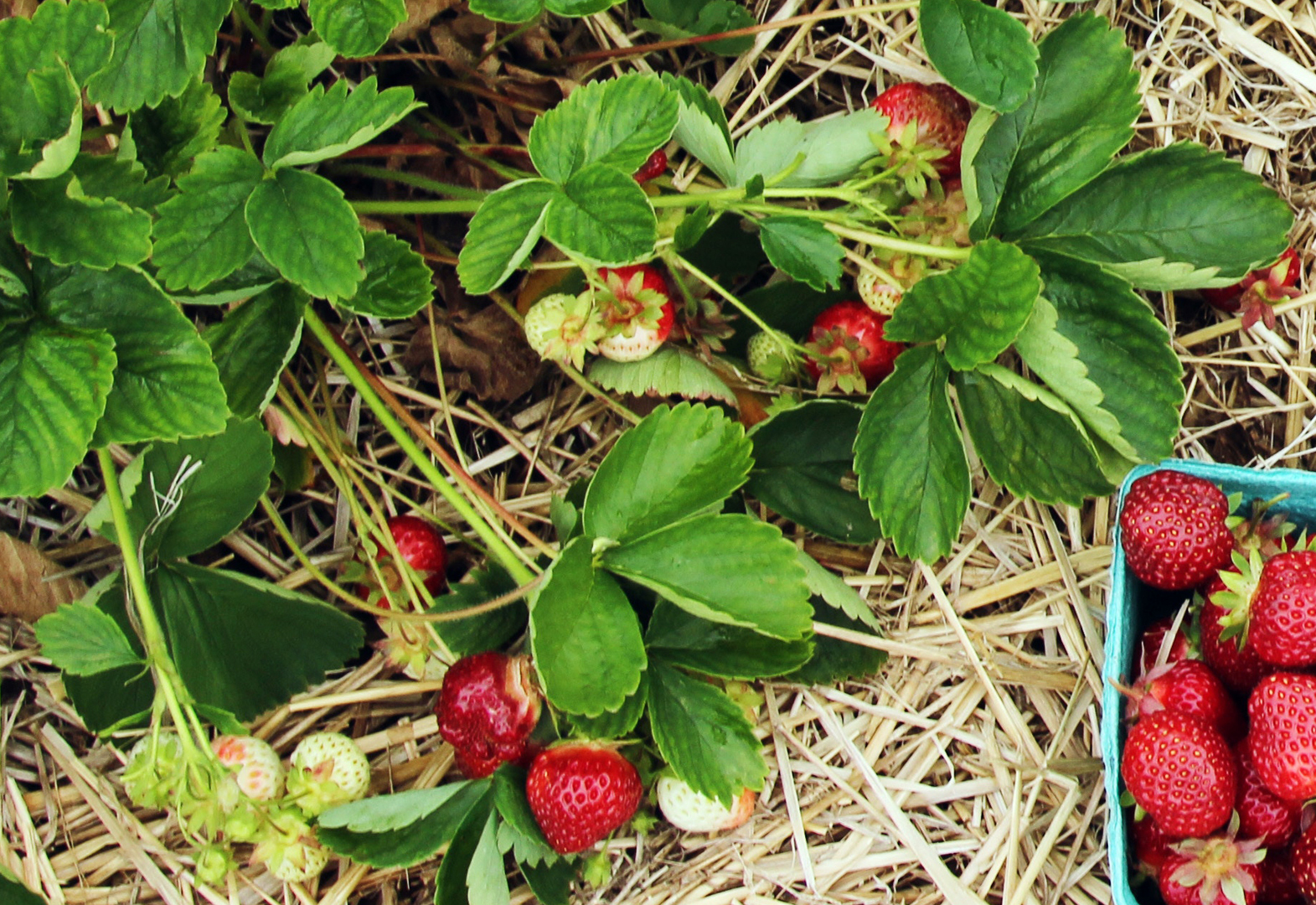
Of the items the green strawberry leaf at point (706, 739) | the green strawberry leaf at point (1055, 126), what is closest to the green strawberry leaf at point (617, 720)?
the green strawberry leaf at point (706, 739)

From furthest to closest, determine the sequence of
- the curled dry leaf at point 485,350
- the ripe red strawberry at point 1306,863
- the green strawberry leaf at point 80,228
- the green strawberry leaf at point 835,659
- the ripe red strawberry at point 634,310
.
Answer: the curled dry leaf at point 485,350
the green strawberry leaf at point 835,659
the ripe red strawberry at point 634,310
the ripe red strawberry at point 1306,863
the green strawberry leaf at point 80,228

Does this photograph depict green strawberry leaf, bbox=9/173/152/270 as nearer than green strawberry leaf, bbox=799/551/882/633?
Yes

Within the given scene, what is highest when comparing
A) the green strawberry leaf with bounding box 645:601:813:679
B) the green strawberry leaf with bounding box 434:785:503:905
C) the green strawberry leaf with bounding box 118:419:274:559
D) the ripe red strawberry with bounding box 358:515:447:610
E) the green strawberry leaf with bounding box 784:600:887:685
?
the green strawberry leaf with bounding box 118:419:274:559

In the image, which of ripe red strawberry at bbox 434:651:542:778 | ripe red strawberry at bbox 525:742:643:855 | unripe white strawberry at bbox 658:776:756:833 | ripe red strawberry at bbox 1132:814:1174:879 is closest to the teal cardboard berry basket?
ripe red strawberry at bbox 1132:814:1174:879

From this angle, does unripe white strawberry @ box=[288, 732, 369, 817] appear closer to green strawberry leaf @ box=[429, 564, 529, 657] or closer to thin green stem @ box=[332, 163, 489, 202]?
green strawberry leaf @ box=[429, 564, 529, 657]

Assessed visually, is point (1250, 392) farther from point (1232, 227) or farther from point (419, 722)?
point (419, 722)

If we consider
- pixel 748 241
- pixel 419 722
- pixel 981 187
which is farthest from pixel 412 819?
pixel 981 187

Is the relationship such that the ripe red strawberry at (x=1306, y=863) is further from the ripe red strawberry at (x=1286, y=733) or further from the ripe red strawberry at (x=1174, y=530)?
the ripe red strawberry at (x=1174, y=530)
